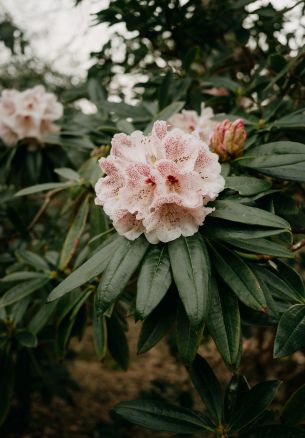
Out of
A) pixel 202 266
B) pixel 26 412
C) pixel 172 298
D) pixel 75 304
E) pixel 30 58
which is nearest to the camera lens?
pixel 202 266

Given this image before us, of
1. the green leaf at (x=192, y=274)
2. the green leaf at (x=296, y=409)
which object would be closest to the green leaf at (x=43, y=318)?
the green leaf at (x=192, y=274)

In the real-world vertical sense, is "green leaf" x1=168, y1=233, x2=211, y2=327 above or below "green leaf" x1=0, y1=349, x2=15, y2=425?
above

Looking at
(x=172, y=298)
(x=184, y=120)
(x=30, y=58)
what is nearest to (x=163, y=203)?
(x=172, y=298)

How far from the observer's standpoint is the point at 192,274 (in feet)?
2.50

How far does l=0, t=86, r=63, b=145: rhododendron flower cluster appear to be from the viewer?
165 centimetres

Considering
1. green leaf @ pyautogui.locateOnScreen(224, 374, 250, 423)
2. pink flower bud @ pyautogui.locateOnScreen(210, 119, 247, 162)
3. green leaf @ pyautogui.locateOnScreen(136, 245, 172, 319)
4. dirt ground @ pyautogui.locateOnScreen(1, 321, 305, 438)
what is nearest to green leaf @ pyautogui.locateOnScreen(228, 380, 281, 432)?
green leaf @ pyautogui.locateOnScreen(224, 374, 250, 423)

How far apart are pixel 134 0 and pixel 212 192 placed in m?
0.97

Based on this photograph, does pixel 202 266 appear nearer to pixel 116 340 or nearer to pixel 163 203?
pixel 163 203

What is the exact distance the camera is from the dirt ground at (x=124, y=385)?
2363mm

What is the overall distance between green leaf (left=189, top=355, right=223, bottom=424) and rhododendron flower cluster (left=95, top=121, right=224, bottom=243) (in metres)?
0.38

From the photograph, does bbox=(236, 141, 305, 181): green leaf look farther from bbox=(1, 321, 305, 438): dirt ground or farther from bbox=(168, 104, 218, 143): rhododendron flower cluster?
bbox=(1, 321, 305, 438): dirt ground

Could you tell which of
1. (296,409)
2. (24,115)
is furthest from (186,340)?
(24,115)

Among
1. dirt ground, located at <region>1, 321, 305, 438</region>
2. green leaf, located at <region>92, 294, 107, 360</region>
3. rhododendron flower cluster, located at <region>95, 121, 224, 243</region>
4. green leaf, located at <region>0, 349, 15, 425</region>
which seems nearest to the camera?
rhododendron flower cluster, located at <region>95, 121, 224, 243</region>

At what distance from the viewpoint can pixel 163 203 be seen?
0.82 m
